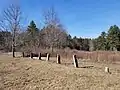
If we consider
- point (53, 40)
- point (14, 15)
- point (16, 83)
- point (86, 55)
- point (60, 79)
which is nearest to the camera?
point (16, 83)

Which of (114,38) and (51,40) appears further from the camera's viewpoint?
(114,38)

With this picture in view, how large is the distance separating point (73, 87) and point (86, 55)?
762 inches

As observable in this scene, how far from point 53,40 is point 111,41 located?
25.9m

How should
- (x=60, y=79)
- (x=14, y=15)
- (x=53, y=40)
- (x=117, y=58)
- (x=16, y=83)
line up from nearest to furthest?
(x=16, y=83) < (x=60, y=79) < (x=117, y=58) < (x=14, y=15) < (x=53, y=40)

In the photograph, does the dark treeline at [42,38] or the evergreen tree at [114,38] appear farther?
the evergreen tree at [114,38]

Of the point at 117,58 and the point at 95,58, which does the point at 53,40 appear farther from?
the point at 117,58

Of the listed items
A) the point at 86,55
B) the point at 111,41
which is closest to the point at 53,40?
the point at 86,55

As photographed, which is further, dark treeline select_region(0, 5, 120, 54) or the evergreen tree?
the evergreen tree

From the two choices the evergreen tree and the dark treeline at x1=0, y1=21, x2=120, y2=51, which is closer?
the dark treeline at x1=0, y1=21, x2=120, y2=51

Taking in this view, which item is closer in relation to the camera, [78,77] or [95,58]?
[78,77]

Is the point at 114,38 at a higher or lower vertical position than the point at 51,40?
higher

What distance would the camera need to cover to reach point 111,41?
196 ft

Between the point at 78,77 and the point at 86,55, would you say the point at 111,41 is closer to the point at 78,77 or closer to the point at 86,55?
the point at 86,55

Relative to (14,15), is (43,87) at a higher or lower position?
lower
